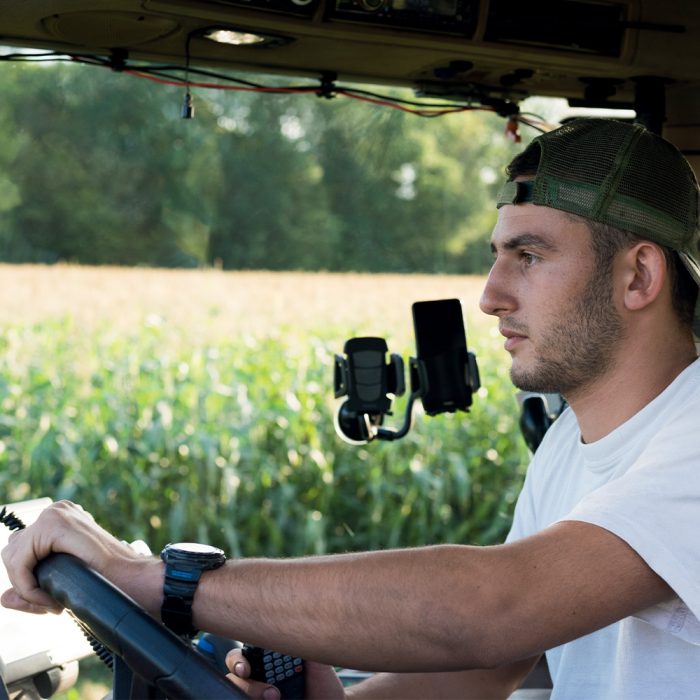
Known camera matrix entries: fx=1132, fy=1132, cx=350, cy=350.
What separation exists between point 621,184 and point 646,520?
62 cm

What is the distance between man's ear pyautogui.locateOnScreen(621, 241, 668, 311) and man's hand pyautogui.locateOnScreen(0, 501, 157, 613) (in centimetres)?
92

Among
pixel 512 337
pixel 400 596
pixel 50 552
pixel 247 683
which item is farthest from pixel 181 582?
pixel 512 337

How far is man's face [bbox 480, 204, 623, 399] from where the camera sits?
6.14 ft

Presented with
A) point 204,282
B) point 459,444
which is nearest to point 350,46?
point 459,444

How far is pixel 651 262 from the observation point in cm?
188

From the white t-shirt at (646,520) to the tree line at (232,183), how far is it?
18.4m

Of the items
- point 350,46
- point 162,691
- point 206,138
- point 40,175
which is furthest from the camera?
point 206,138

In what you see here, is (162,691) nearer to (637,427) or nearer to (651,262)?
(637,427)

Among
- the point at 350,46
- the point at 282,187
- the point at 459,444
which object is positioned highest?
the point at 350,46

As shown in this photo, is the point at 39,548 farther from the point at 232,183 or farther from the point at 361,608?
the point at 232,183

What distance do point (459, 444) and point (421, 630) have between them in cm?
525

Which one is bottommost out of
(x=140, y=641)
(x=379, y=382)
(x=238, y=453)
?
(x=238, y=453)

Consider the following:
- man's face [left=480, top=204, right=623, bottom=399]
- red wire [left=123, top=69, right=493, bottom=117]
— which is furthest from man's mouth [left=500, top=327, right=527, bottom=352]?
red wire [left=123, top=69, right=493, bottom=117]

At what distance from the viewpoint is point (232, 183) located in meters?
25.7
